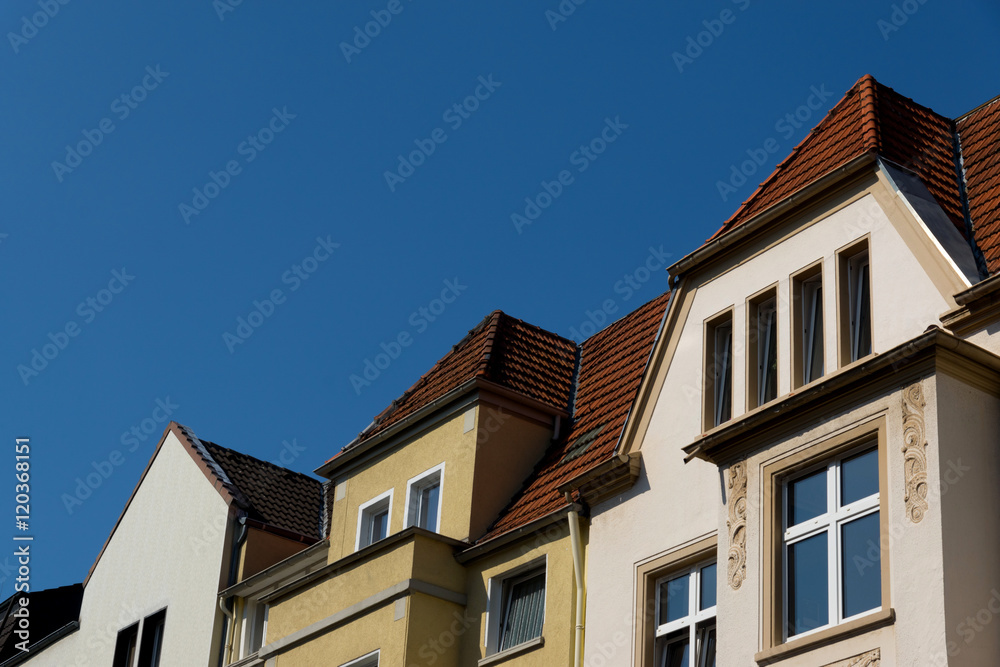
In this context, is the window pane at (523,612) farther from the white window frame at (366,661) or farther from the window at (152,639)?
the window at (152,639)

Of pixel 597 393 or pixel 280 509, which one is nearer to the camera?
pixel 597 393

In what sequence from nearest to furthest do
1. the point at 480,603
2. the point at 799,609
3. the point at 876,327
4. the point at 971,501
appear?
the point at 971,501 → the point at 799,609 → the point at 876,327 → the point at 480,603

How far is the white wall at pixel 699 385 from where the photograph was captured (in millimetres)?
14992

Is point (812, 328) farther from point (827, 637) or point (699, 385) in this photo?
point (827, 637)

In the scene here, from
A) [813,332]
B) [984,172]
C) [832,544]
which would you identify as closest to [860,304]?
[813,332]

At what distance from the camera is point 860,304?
15602 millimetres

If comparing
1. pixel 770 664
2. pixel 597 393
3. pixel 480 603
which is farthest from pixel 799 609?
pixel 597 393

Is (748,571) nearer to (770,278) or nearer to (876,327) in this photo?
(876,327)

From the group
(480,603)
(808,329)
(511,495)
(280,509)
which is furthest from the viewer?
(280,509)

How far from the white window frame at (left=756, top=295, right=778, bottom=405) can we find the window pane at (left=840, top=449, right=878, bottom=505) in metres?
2.47

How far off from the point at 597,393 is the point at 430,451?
273 cm

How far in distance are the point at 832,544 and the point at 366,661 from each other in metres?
8.70

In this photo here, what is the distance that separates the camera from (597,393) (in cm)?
2211

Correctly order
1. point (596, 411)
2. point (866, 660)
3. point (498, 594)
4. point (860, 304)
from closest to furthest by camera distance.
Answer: point (866, 660), point (860, 304), point (498, 594), point (596, 411)
